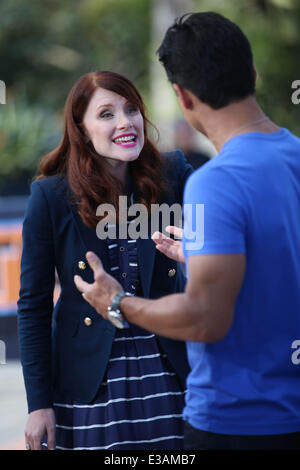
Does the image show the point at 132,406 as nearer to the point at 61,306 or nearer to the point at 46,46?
the point at 61,306

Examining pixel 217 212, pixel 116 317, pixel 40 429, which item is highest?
pixel 217 212

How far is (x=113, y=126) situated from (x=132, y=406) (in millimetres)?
885

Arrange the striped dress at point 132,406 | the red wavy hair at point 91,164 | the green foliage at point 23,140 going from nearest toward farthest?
1. the striped dress at point 132,406
2. the red wavy hair at point 91,164
3. the green foliage at point 23,140

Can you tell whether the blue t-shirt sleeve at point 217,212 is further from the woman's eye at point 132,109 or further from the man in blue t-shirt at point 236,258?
the woman's eye at point 132,109

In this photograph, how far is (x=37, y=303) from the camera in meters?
2.54

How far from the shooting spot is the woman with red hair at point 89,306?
249 centimetres

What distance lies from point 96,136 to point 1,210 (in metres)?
5.50

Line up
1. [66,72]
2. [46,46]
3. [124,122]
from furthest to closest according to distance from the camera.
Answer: [66,72], [46,46], [124,122]

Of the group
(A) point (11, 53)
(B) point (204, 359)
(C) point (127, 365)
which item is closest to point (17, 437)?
(C) point (127, 365)

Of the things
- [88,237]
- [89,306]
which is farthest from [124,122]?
[89,306]

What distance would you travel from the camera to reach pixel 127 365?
2.50 meters

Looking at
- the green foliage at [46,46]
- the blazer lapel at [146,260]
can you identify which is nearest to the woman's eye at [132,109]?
the blazer lapel at [146,260]

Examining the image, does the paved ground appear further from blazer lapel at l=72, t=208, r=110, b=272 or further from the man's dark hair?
the man's dark hair

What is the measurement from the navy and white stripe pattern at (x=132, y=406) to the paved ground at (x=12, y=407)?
7.82 feet
